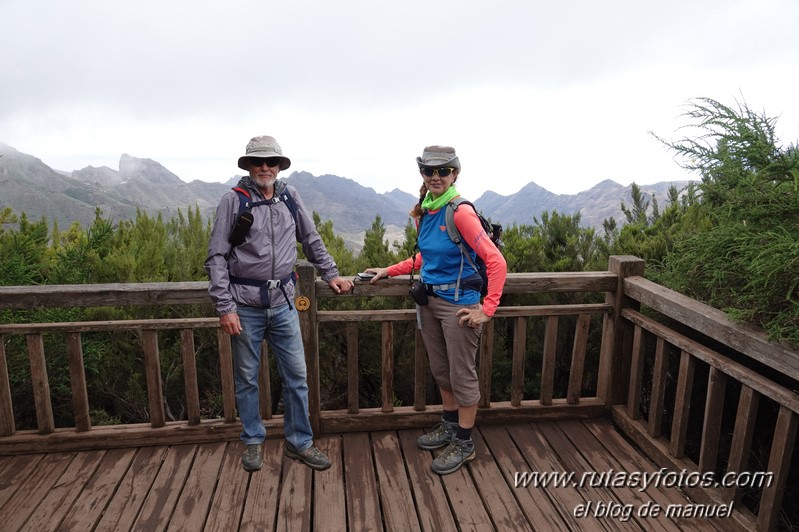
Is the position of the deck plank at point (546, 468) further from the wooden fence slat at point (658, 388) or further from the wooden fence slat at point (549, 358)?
the wooden fence slat at point (658, 388)

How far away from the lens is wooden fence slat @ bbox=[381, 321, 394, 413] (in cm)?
345

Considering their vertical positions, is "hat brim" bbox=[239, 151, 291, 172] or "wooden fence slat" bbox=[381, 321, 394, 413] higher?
"hat brim" bbox=[239, 151, 291, 172]

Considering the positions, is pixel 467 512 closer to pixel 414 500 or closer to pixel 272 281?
pixel 414 500

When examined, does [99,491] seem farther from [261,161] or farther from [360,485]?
[261,161]

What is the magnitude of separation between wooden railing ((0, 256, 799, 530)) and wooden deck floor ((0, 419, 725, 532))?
130mm

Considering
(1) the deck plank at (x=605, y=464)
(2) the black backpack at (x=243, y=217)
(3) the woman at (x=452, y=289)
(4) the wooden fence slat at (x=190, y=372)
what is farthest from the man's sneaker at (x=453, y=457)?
(2) the black backpack at (x=243, y=217)

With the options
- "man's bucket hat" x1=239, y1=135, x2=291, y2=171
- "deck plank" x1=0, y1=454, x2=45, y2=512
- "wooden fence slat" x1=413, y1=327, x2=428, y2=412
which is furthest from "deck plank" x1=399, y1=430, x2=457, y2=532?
"deck plank" x1=0, y1=454, x2=45, y2=512

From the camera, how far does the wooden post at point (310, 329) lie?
Result: 3.27 metres

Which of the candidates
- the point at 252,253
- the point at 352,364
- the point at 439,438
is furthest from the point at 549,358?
the point at 252,253

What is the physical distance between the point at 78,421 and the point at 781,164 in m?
4.32

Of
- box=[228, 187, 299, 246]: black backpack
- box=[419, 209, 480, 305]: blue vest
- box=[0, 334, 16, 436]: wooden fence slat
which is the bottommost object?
box=[0, 334, 16, 436]: wooden fence slat

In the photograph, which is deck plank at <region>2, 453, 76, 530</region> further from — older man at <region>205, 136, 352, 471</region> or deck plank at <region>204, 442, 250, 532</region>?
older man at <region>205, 136, 352, 471</region>

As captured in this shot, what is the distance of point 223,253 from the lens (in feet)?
9.06

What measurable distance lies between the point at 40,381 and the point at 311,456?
1760 mm
